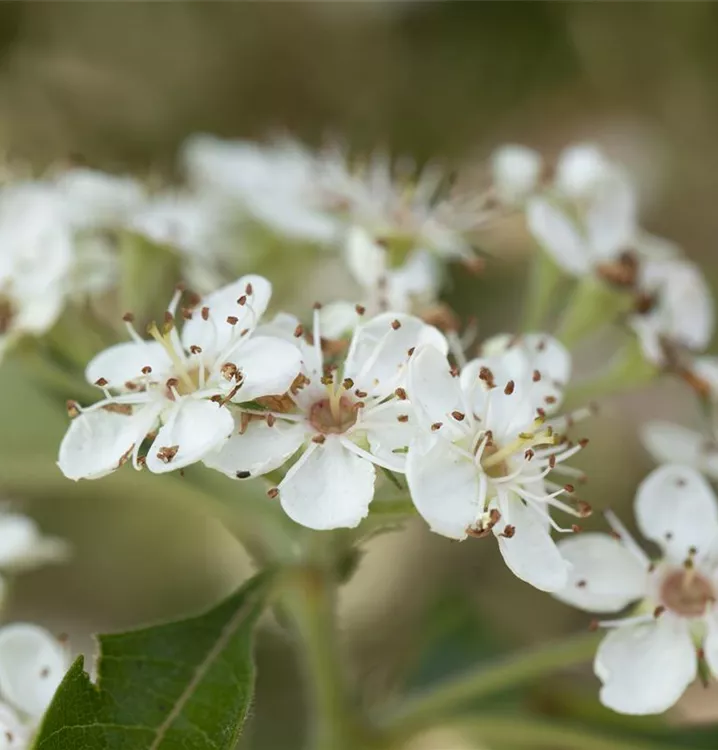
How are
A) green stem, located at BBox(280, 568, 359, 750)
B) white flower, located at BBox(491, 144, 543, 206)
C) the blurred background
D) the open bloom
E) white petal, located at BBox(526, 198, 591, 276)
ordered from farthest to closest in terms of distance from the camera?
1. the blurred background
2. white flower, located at BBox(491, 144, 543, 206)
3. white petal, located at BBox(526, 198, 591, 276)
4. green stem, located at BBox(280, 568, 359, 750)
5. the open bloom

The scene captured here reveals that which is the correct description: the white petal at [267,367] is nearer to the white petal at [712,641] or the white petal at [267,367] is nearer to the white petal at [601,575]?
the white petal at [601,575]

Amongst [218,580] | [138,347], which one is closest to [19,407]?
[138,347]

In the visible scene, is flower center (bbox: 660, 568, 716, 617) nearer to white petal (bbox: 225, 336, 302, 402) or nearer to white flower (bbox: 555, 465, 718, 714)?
white flower (bbox: 555, 465, 718, 714)

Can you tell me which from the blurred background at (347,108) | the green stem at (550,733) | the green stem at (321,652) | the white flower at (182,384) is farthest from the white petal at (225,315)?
the blurred background at (347,108)

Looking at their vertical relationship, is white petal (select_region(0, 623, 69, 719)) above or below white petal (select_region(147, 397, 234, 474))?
below

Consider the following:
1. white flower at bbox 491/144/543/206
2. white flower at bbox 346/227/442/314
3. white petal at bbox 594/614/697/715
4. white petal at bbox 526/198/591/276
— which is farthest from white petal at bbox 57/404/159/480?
white flower at bbox 491/144/543/206

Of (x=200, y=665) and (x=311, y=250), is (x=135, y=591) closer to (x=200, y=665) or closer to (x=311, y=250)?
(x=311, y=250)
